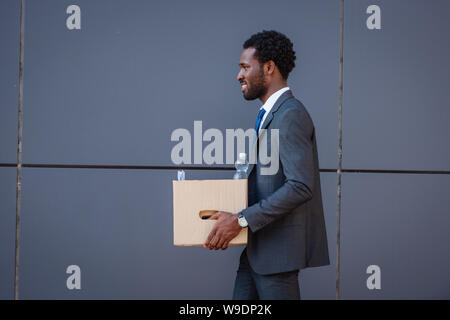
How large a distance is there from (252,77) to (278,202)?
0.63m

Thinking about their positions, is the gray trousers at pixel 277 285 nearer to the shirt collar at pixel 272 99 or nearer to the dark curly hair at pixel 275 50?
the shirt collar at pixel 272 99

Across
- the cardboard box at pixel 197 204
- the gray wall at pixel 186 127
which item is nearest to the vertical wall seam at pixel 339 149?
the gray wall at pixel 186 127

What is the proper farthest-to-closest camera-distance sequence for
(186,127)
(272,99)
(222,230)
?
(186,127) → (272,99) → (222,230)

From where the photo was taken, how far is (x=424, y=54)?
338 cm

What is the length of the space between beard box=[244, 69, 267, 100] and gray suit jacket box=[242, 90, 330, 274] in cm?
14

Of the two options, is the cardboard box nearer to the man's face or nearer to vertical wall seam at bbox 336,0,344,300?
the man's face

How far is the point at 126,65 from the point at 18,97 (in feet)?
2.63

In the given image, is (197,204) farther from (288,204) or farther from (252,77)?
(252,77)

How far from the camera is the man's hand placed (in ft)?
6.00

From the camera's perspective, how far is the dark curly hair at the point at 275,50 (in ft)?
6.84

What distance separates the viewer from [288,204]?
1841 millimetres

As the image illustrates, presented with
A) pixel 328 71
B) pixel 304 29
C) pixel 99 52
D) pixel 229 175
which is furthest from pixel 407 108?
pixel 99 52

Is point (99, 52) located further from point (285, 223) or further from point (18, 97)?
point (285, 223)

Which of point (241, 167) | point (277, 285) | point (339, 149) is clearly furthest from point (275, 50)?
point (339, 149)
